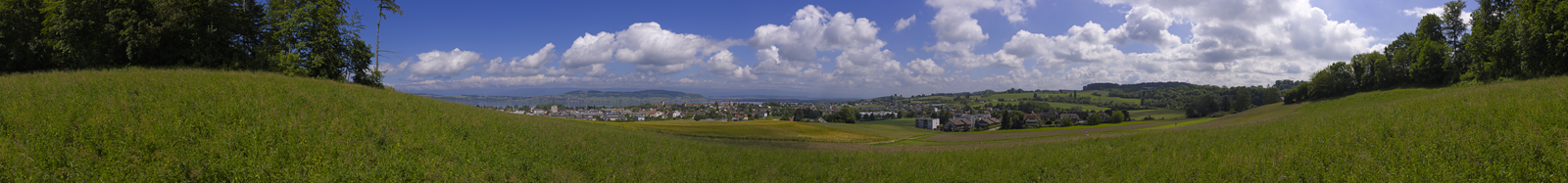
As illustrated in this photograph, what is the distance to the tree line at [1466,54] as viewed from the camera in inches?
930

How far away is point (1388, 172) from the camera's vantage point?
6934mm

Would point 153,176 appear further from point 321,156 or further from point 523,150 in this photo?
point 523,150

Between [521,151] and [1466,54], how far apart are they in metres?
60.6

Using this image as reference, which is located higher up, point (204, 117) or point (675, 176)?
point (204, 117)

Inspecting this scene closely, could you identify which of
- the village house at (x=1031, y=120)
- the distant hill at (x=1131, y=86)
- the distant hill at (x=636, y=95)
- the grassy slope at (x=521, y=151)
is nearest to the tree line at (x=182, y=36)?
the grassy slope at (x=521, y=151)

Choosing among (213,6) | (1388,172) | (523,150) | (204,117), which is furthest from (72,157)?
(213,6)

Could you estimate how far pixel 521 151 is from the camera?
8789 millimetres

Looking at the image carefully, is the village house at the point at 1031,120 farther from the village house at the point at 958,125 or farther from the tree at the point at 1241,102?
the tree at the point at 1241,102

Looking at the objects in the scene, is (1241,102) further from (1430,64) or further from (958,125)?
(958,125)

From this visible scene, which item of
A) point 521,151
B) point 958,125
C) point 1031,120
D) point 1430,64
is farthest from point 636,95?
point 1430,64

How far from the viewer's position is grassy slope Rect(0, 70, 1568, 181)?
6.13 metres

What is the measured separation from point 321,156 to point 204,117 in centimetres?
364

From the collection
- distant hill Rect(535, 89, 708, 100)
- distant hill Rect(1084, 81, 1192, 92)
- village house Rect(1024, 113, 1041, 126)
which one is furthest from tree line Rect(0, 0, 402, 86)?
distant hill Rect(1084, 81, 1192, 92)

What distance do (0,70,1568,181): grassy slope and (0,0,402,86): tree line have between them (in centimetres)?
905
